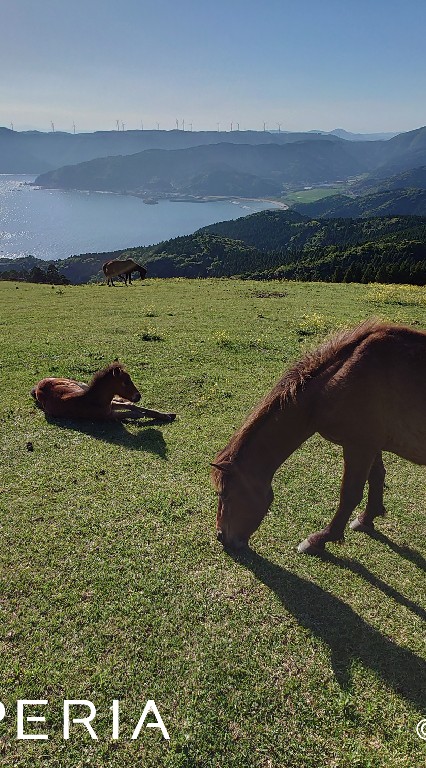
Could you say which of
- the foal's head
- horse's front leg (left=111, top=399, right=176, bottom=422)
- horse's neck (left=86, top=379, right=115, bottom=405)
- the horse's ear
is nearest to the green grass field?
horse's front leg (left=111, top=399, right=176, bottom=422)

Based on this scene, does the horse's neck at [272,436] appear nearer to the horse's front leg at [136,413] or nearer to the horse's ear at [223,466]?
the horse's ear at [223,466]

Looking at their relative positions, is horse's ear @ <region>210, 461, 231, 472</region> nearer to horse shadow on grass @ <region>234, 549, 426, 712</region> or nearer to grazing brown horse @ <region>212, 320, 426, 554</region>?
grazing brown horse @ <region>212, 320, 426, 554</region>

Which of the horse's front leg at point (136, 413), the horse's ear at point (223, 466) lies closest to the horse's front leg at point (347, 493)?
the horse's ear at point (223, 466)

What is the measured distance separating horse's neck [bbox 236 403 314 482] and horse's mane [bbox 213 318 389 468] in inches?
1.5

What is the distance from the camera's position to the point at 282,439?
5.27 m

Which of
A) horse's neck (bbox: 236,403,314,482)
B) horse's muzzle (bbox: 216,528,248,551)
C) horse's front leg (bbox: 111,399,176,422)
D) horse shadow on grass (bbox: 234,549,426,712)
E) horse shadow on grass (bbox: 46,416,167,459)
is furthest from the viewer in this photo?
horse's front leg (bbox: 111,399,176,422)

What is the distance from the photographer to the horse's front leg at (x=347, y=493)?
527 cm

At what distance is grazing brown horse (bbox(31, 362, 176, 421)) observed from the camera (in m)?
9.27

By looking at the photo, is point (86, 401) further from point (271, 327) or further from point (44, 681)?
point (271, 327)

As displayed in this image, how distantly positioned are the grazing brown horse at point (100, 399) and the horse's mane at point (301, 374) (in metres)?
4.51

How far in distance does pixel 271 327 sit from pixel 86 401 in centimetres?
1002

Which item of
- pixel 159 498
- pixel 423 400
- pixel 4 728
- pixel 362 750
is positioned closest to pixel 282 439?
pixel 423 400

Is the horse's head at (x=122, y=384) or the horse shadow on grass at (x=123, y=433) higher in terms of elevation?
the horse's head at (x=122, y=384)

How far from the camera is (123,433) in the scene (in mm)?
9070
